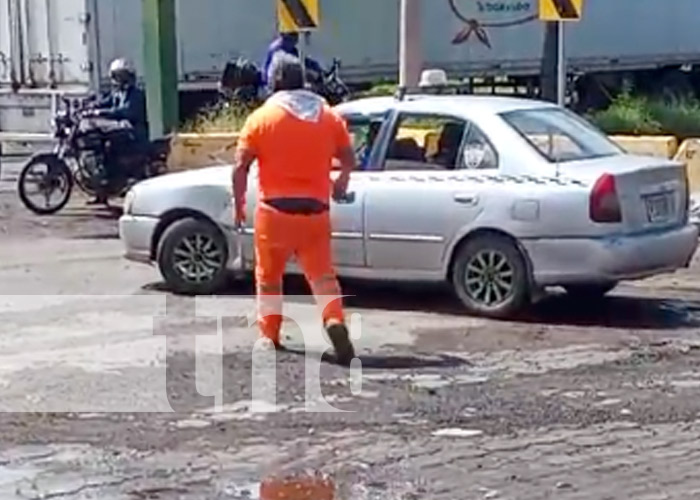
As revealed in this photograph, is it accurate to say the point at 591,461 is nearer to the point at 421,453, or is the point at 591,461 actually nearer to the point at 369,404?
the point at 421,453

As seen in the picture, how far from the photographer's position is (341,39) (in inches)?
1156

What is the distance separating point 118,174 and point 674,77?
18210 millimetres

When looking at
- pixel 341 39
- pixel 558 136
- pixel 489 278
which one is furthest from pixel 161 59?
pixel 489 278

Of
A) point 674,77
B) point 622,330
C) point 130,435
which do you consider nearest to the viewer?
point 130,435

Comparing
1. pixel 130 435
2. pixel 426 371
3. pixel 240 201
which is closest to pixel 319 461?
pixel 130 435

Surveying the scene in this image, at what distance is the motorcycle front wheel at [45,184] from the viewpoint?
20.2 meters

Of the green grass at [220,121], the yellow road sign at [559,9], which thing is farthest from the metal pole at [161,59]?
the yellow road sign at [559,9]

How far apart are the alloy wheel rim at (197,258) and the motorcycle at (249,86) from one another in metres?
8.97

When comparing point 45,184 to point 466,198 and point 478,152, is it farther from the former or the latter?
point 466,198

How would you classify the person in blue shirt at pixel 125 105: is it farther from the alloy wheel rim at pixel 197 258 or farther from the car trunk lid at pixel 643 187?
the car trunk lid at pixel 643 187

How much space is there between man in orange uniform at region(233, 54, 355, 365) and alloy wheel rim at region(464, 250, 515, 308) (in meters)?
1.88

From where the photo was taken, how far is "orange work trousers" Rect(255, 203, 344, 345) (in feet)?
37.2

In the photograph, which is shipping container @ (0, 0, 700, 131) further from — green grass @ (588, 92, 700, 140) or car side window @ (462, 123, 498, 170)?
car side window @ (462, 123, 498, 170)

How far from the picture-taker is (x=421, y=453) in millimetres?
9016
